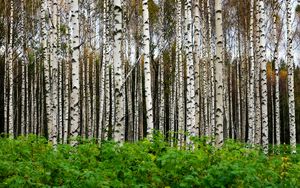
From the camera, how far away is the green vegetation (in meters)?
4.99

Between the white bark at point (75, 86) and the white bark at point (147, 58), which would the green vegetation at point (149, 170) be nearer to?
the white bark at point (75, 86)

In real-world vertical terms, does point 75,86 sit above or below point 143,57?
below

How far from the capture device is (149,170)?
5492 millimetres

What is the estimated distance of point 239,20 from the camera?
24.3m

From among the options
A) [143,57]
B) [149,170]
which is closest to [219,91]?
[149,170]

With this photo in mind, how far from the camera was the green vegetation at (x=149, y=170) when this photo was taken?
197 inches

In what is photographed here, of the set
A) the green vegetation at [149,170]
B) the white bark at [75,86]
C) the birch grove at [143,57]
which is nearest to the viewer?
the green vegetation at [149,170]

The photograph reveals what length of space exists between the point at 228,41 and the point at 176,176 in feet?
79.5

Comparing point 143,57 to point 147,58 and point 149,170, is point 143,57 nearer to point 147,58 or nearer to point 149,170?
point 147,58

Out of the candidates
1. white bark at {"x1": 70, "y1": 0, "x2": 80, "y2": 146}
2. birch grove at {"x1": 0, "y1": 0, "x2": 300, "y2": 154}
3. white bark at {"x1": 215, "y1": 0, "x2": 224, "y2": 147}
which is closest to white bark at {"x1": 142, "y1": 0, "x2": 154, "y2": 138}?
birch grove at {"x1": 0, "y1": 0, "x2": 300, "y2": 154}

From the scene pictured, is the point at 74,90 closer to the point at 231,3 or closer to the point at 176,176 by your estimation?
the point at 176,176

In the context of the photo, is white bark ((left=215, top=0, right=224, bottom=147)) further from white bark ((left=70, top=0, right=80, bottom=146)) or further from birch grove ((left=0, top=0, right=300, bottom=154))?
birch grove ((left=0, top=0, right=300, bottom=154))

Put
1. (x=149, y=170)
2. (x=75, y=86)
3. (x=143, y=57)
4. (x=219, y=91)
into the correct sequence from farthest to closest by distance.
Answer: (x=143, y=57)
(x=75, y=86)
(x=219, y=91)
(x=149, y=170)

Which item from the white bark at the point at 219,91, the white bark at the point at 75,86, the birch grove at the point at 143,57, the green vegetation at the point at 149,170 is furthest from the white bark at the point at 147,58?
the green vegetation at the point at 149,170
